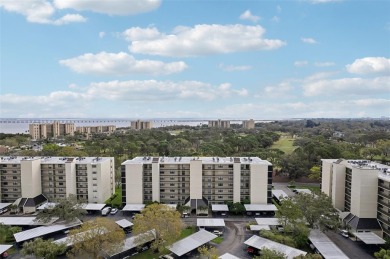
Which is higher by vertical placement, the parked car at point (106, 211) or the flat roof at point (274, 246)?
the flat roof at point (274, 246)

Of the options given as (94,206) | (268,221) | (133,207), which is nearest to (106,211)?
(94,206)

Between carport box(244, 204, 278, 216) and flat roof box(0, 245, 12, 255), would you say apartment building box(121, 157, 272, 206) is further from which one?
flat roof box(0, 245, 12, 255)

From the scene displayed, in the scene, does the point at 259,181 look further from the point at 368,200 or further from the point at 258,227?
the point at 368,200

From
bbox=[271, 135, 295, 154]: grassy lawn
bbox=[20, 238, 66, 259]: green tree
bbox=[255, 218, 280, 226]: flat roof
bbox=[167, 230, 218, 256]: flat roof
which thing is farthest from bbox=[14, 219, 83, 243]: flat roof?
bbox=[271, 135, 295, 154]: grassy lawn

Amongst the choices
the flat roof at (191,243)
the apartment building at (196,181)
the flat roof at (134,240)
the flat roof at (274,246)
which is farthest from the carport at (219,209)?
the flat roof at (134,240)

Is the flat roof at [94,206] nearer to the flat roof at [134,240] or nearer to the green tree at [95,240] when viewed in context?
the flat roof at [134,240]
